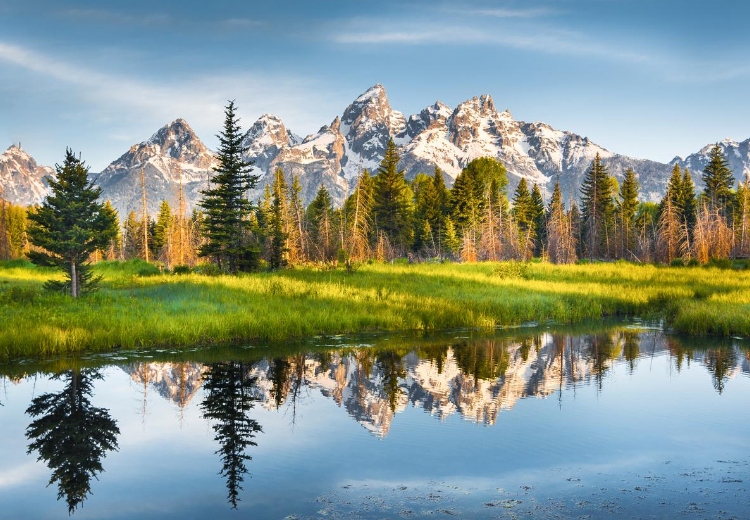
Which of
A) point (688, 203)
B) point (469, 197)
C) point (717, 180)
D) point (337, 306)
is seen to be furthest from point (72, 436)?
point (717, 180)

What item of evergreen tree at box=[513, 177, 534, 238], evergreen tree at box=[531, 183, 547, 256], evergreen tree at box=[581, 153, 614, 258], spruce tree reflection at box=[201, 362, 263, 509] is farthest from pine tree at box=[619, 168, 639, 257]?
spruce tree reflection at box=[201, 362, 263, 509]

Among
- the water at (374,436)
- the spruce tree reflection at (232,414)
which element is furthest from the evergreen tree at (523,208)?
the spruce tree reflection at (232,414)

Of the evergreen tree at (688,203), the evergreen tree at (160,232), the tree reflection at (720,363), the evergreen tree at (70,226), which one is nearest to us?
the tree reflection at (720,363)

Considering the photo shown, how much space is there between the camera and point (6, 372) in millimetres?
13859

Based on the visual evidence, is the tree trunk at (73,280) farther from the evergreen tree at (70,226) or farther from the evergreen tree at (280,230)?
the evergreen tree at (280,230)

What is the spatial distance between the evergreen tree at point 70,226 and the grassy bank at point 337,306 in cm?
140

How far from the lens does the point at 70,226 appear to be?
80.9ft

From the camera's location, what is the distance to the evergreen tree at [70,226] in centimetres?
2369

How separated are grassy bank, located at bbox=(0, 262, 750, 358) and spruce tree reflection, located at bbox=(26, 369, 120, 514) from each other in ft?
13.8

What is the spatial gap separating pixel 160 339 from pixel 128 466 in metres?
9.17

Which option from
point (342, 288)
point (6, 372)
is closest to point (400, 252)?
point (342, 288)

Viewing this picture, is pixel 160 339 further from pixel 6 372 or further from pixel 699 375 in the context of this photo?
pixel 699 375

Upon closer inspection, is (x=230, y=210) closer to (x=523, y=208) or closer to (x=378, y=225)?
(x=378, y=225)

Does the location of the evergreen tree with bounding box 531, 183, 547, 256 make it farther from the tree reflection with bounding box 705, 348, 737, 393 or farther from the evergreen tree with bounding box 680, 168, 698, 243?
the tree reflection with bounding box 705, 348, 737, 393
